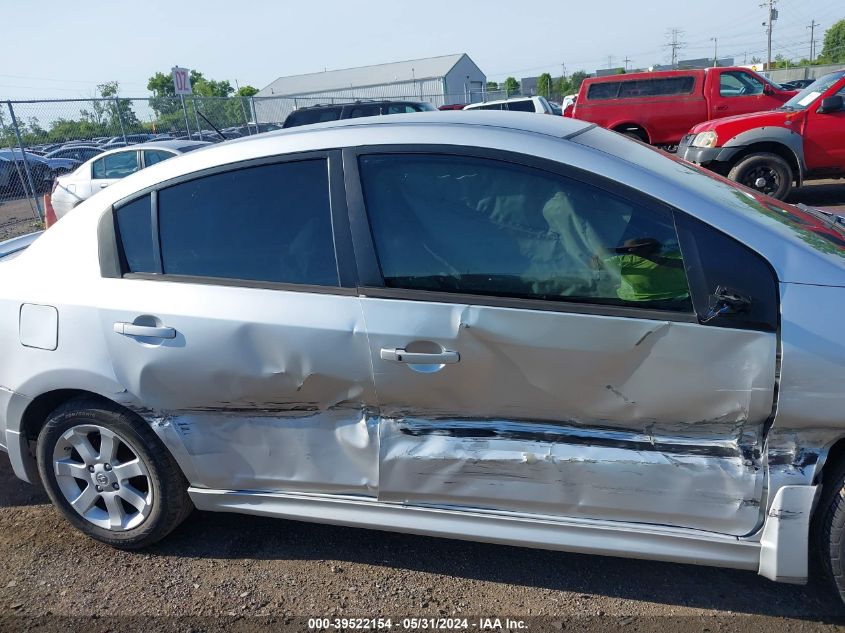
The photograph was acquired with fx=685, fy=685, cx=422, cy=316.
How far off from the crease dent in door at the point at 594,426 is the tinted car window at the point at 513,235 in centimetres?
13

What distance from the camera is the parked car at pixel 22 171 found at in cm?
1332

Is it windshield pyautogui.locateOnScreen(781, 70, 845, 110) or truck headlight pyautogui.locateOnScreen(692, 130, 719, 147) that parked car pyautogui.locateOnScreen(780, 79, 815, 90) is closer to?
windshield pyautogui.locateOnScreen(781, 70, 845, 110)

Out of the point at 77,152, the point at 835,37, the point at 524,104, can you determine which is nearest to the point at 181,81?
the point at 77,152

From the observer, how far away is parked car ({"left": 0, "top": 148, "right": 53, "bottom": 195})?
524 inches

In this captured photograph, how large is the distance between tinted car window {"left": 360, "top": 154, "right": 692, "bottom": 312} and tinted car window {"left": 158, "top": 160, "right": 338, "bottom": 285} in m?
0.23

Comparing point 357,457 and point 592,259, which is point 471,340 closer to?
point 592,259

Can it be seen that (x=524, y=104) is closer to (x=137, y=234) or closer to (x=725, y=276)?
(x=137, y=234)

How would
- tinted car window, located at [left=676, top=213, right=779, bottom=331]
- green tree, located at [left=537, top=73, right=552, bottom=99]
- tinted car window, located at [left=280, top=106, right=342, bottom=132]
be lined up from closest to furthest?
tinted car window, located at [left=676, top=213, right=779, bottom=331], tinted car window, located at [left=280, top=106, right=342, bottom=132], green tree, located at [left=537, top=73, right=552, bottom=99]

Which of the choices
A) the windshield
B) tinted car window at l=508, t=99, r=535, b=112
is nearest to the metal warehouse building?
tinted car window at l=508, t=99, r=535, b=112

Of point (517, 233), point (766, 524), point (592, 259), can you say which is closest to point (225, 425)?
point (517, 233)

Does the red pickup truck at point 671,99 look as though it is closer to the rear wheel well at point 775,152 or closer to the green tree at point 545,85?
the rear wheel well at point 775,152

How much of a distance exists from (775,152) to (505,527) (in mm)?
8246

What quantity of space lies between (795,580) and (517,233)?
1.47 meters

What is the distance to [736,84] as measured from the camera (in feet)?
47.7
